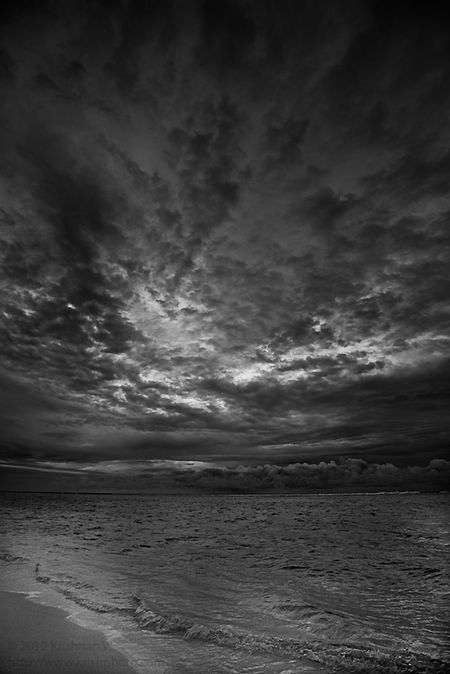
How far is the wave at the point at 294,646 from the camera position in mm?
7387

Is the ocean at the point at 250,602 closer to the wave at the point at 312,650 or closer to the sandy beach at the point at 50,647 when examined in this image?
the wave at the point at 312,650

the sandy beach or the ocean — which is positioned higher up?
the sandy beach

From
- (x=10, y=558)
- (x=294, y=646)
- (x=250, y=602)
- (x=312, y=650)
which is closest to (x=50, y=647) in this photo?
(x=294, y=646)

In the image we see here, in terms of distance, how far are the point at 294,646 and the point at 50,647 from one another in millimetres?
5094

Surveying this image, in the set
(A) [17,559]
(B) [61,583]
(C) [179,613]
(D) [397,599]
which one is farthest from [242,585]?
(A) [17,559]

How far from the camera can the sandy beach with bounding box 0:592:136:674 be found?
645 centimetres

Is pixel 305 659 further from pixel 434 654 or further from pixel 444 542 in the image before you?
pixel 444 542

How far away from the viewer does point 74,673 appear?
20.6 ft

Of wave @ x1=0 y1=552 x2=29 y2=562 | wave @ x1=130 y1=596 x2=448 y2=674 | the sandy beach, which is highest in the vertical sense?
wave @ x1=0 y1=552 x2=29 y2=562

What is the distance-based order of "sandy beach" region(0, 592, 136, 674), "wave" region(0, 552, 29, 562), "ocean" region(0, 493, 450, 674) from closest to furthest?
"sandy beach" region(0, 592, 136, 674)
"ocean" region(0, 493, 450, 674)
"wave" region(0, 552, 29, 562)

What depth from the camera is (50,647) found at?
288 inches

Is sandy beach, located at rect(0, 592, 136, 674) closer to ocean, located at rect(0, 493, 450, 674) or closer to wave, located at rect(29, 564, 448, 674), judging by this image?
ocean, located at rect(0, 493, 450, 674)

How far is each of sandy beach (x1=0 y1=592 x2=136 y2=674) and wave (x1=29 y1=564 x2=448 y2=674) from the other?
1569 mm

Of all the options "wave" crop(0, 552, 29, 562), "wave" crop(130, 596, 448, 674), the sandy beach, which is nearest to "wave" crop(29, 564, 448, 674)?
"wave" crop(130, 596, 448, 674)
